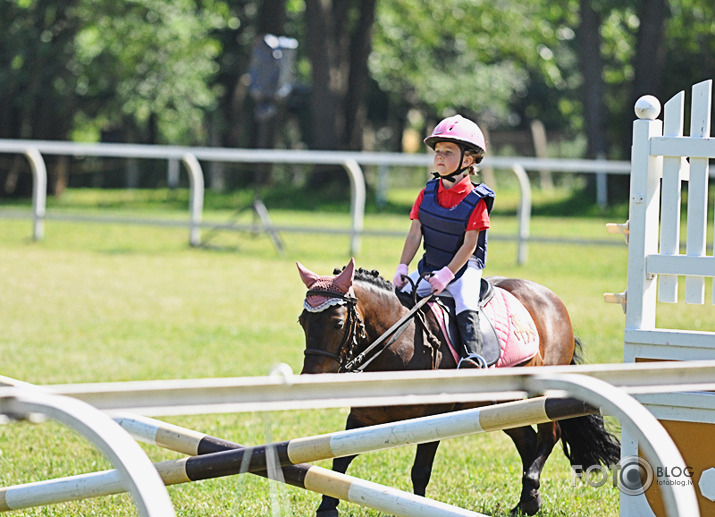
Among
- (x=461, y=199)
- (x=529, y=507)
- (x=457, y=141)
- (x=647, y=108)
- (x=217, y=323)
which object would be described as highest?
(x=647, y=108)

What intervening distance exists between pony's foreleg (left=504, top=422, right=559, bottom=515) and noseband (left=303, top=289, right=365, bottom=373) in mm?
1289

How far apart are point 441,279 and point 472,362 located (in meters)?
0.40

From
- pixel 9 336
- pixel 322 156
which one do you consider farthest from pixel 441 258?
pixel 322 156

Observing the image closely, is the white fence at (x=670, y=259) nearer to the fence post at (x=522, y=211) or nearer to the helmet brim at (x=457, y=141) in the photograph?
the helmet brim at (x=457, y=141)

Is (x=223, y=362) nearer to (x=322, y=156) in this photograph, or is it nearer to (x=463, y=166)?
(x=463, y=166)

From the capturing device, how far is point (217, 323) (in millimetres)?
11070

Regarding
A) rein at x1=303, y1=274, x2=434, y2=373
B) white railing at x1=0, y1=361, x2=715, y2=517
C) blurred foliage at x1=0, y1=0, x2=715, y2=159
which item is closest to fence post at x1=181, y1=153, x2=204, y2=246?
rein at x1=303, y1=274, x2=434, y2=373

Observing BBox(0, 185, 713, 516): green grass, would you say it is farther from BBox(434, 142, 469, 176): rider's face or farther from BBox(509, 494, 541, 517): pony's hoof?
BBox(434, 142, 469, 176): rider's face

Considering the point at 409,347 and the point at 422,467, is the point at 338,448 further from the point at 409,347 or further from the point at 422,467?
the point at 422,467

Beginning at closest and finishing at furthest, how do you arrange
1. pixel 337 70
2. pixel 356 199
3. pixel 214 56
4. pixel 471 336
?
1. pixel 471 336
2. pixel 356 199
3. pixel 337 70
4. pixel 214 56

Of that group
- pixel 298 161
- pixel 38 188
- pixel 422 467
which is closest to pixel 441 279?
pixel 422 467

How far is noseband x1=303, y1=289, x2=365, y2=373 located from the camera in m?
4.05

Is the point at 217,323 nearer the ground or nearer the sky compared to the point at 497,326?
nearer the ground

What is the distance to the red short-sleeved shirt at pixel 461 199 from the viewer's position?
454 cm
